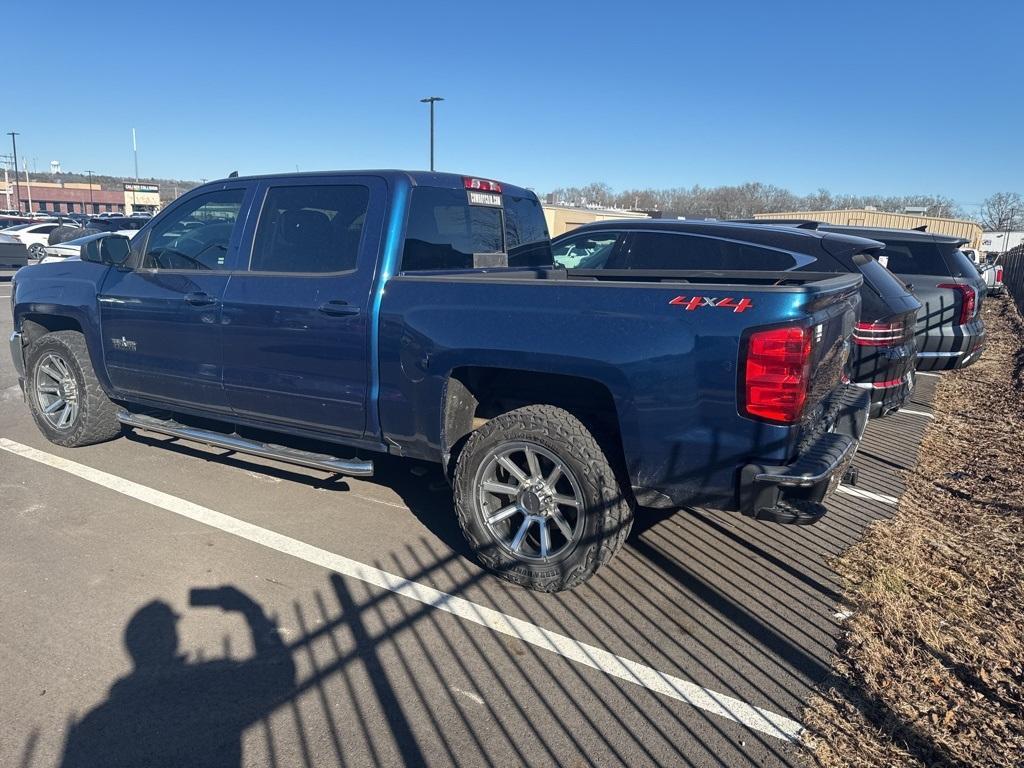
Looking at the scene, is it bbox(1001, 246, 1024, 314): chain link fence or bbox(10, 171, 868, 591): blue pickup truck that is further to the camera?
bbox(1001, 246, 1024, 314): chain link fence

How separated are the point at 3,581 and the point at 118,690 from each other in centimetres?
131

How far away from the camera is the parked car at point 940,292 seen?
771cm

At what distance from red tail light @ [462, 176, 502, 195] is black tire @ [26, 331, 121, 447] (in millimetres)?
3199

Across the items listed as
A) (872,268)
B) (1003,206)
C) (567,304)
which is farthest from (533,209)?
(1003,206)

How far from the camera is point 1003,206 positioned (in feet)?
230

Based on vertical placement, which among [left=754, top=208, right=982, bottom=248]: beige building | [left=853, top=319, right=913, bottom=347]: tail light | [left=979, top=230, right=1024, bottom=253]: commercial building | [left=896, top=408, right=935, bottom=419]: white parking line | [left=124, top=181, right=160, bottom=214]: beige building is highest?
[left=124, top=181, right=160, bottom=214]: beige building

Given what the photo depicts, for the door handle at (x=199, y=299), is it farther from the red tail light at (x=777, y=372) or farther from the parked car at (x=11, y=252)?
the parked car at (x=11, y=252)

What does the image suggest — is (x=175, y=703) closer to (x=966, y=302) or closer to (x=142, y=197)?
(x=966, y=302)

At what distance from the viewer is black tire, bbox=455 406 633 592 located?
138 inches

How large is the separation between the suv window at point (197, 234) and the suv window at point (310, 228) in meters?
0.29

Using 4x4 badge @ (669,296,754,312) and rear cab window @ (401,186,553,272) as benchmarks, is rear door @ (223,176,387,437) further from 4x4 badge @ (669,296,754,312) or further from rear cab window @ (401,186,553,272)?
4x4 badge @ (669,296,754,312)

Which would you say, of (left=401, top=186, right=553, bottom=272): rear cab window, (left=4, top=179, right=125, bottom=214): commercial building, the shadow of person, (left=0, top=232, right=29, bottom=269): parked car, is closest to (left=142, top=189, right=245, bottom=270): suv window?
(left=401, top=186, right=553, bottom=272): rear cab window

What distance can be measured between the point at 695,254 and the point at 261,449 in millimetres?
4246

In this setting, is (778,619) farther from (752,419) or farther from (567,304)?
(567,304)
